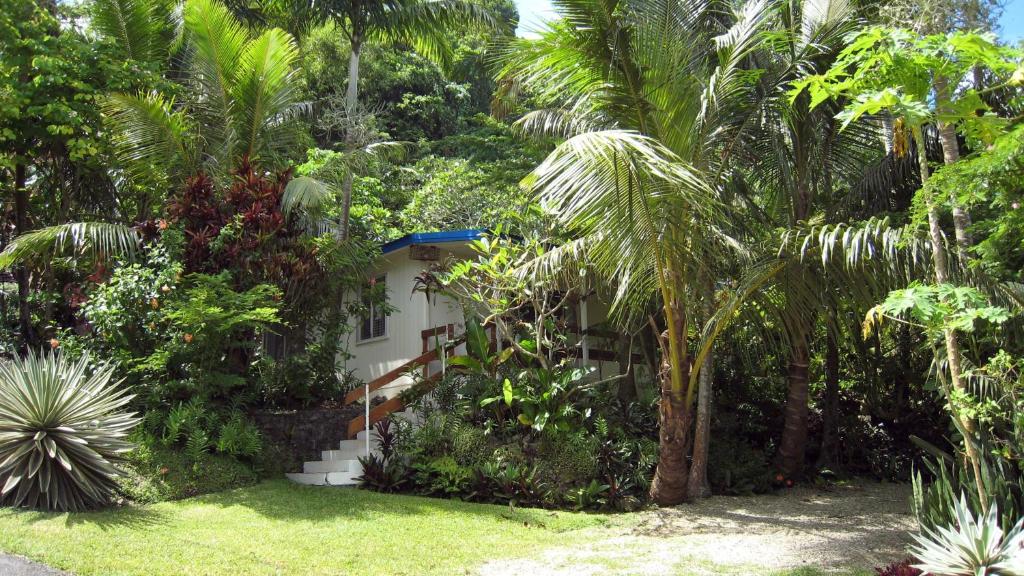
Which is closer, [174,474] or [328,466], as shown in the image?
[174,474]

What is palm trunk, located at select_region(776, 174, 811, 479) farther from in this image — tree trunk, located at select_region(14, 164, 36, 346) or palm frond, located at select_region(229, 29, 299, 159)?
tree trunk, located at select_region(14, 164, 36, 346)

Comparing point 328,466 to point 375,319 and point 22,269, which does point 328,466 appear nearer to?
point 375,319

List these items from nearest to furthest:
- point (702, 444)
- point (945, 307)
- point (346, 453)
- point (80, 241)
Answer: point (945, 307), point (702, 444), point (80, 241), point (346, 453)

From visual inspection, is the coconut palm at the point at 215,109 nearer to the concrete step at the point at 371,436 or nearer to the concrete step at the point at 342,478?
the concrete step at the point at 371,436

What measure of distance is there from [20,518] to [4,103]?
718cm

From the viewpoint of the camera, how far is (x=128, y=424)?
29.7 feet

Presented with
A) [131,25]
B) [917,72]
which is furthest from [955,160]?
[131,25]

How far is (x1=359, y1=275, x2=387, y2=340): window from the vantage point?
1408 centimetres

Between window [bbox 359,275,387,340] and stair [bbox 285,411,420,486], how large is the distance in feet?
9.22

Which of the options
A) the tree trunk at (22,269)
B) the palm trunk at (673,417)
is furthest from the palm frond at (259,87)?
the palm trunk at (673,417)

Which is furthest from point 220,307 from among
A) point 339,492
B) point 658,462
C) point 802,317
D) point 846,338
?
point 846,338

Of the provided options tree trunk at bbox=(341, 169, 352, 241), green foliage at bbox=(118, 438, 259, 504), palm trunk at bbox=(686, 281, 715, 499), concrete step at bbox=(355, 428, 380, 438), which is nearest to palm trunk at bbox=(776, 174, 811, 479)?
palm trunk at bbox=(686, 281, 715, 499)

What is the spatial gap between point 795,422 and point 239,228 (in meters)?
9.28

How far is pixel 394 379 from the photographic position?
13.0m
